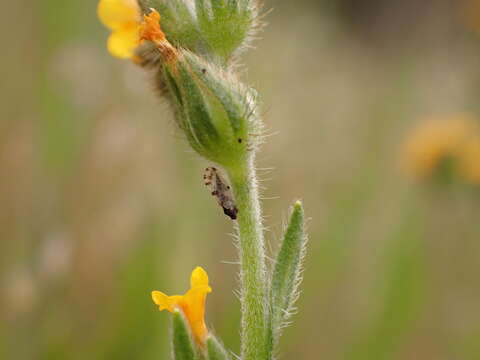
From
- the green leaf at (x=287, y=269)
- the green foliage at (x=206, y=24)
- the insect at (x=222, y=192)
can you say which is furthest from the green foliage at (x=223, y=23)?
the green leaf at (x=287, y=269)

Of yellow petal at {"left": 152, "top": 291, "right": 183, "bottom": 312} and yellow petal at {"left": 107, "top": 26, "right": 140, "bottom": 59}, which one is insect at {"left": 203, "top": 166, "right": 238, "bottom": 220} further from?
yellow petal at {"left": 107, "top": 26, "right": 140, "bottom": 59}

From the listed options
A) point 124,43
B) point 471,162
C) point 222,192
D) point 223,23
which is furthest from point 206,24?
point 471,162

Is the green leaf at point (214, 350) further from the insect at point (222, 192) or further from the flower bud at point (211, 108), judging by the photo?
the flower bud at point (211, 108)

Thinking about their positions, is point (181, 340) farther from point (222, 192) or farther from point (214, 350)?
point (222, 192)

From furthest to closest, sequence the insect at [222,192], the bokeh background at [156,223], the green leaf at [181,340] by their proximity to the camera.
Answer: the bokeh background at [156,223] < the insect at [222,192] < the green leaf at [181,340]

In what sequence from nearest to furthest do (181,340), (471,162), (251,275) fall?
(181,340) < (251,275) < (471,162)

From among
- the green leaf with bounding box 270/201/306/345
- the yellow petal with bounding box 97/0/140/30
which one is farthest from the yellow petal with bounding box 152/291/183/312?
the yellow petal with bounding box 97/0/140/30

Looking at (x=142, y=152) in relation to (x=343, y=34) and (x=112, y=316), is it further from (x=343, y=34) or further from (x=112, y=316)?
(x=343, y=34)
